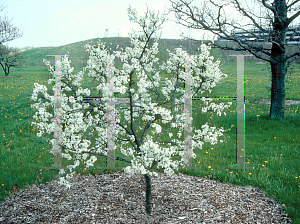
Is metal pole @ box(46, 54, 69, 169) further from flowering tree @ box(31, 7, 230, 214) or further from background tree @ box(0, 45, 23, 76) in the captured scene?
background tree @ box(0, 45, 23, 76)

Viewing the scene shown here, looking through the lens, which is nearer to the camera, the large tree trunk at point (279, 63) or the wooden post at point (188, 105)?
the wooden post at point (188, 105)

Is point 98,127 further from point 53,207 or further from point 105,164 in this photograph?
point 105,164

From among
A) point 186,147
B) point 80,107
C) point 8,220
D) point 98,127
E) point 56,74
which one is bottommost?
point 8,220

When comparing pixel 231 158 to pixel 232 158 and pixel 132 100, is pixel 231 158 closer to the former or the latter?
pixel 232 158

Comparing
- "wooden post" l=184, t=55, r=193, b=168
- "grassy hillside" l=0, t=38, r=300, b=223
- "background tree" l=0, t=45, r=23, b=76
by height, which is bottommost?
"grassy hillside" l=0, t=38, r=300, b=223

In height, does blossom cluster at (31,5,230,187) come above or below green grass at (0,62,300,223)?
above

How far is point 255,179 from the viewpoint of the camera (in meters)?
5.33

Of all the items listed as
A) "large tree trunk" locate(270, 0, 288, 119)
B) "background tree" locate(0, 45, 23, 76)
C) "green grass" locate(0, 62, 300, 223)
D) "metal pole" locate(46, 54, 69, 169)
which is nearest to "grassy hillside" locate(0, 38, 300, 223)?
"green grass" locate(0, 62, 300, 223)

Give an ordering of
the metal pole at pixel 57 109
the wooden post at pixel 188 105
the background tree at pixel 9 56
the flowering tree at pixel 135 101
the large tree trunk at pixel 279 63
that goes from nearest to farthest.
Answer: the flowering tree at pixel 135 101 → the metal pole at pixel 57 109 → the wooden post at pixel 188 105 → the large tree trunk at pixel 279 63 → the background tree at pixel 9 56

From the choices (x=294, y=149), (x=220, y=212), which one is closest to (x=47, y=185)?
(x=220, y=212)

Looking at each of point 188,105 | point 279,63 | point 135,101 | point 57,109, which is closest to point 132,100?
point 135,101

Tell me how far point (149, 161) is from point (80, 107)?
1444 mm

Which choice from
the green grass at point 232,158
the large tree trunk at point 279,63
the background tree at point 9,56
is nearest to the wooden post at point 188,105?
the green grass at point 232,158

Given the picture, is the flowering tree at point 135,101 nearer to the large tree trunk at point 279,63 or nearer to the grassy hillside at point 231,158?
the grassy hillside at point 231,158
